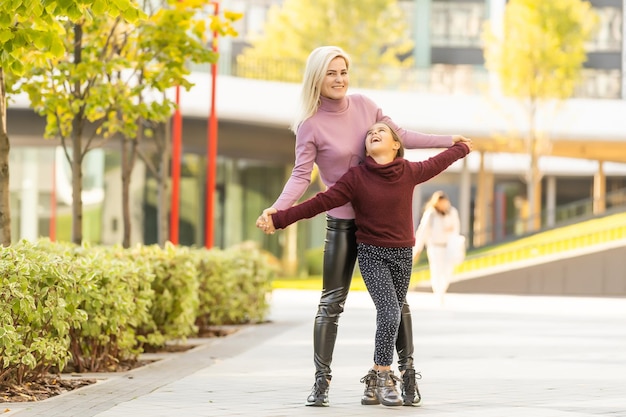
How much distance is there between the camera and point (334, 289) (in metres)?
8.11

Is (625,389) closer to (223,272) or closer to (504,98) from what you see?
(223,272)

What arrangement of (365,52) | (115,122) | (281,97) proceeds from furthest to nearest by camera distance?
(365,52), (281,97), (115,122)

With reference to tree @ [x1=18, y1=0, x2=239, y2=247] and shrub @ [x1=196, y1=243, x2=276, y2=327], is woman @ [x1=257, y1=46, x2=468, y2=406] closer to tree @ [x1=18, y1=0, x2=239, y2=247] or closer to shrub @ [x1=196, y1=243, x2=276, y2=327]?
tree @ [x1=18, y1=0, x2=239, y2=247]

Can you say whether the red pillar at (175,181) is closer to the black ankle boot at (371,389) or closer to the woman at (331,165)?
the woman at (331,165)

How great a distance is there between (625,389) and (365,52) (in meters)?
43.1

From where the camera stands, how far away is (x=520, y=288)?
3275 centimetres

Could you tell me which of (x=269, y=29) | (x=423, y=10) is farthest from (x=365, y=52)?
(x=423, y=10)

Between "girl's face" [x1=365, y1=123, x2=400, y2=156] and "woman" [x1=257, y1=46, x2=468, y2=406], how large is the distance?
147 mm

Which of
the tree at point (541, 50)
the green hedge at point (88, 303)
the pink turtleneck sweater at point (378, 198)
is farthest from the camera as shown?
the tree at point (541, 50)

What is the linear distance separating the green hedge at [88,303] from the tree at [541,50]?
99.0 feet

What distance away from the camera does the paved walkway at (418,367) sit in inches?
319

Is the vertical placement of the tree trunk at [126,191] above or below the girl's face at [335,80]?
below

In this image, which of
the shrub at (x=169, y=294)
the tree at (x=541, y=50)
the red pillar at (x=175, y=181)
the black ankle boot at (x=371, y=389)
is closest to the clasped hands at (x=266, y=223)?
the black ankle boot at (x=371, y=389)

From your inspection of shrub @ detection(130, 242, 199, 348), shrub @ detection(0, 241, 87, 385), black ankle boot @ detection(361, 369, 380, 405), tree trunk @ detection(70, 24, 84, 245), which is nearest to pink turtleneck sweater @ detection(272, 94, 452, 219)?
black ankle boot @ detection(361, 369, 380, 405)
